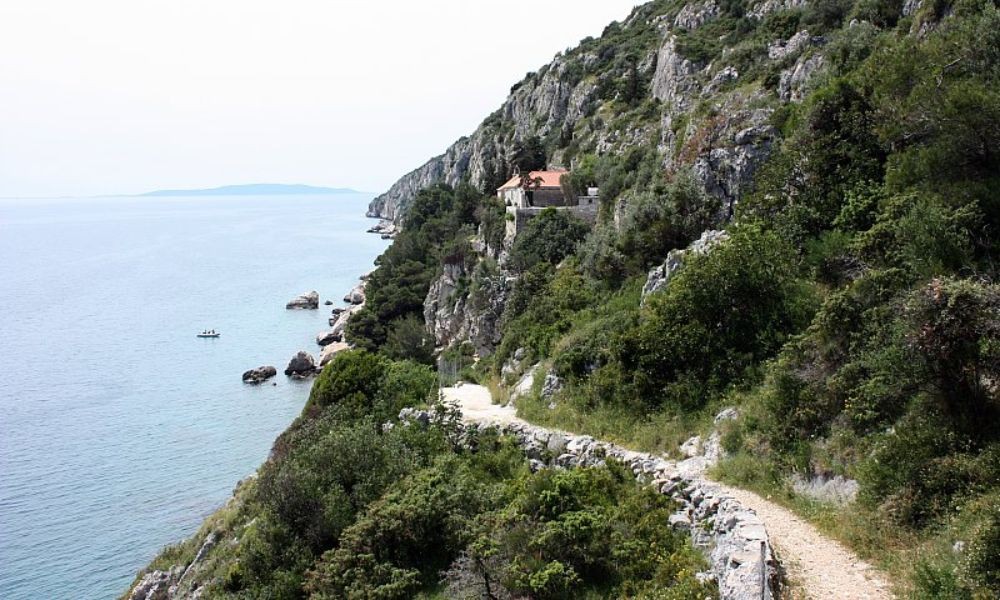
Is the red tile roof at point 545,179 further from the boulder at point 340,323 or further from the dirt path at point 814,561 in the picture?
the dirt path at point 814,561

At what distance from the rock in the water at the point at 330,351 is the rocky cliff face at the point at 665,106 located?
2566 cm

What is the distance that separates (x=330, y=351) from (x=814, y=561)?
59.4 m

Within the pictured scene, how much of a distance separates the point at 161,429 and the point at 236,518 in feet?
88.1

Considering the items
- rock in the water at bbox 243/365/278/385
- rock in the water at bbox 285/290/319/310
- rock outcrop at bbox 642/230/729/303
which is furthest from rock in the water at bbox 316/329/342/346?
rock outcrop at bbox 642/230/729/303

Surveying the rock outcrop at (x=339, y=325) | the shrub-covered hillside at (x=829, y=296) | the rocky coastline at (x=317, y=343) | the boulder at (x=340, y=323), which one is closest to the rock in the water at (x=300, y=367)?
the rocky coastline at (x=317, y=343)

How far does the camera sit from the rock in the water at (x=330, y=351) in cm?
6234

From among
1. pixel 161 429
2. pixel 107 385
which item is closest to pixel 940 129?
pixel 161 429

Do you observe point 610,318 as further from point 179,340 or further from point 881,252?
point 179,340

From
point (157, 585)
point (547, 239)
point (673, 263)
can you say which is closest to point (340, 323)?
point (547, 239)

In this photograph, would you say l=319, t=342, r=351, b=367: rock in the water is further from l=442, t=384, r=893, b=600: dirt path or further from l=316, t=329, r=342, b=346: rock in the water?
l=442, t=384, r=893, b=600: dirt path

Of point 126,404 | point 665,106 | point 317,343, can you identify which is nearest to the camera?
point 665,106

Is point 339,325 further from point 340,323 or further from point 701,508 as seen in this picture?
point 701,508

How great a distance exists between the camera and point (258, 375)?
198ft

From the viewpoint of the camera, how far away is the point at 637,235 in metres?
30.6
